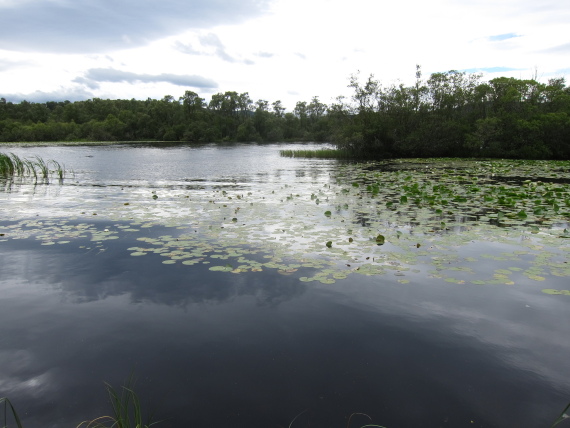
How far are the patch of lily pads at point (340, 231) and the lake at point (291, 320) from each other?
2.1 inches

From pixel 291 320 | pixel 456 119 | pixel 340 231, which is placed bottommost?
pixel 291 320

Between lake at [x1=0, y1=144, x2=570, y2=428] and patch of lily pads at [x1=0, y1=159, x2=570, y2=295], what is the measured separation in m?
0.05

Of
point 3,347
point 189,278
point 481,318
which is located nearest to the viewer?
point 3,347

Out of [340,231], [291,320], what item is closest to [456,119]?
[340,231]

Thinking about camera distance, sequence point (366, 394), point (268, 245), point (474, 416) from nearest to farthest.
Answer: point (474, 416) < point (366, 394) < point (268, 245)

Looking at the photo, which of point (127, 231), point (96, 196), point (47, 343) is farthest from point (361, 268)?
point (96, 196)

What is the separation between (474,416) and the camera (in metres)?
2.83

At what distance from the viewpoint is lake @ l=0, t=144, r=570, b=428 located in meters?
2.99

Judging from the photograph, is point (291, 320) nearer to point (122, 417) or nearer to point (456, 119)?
point (122, 417)

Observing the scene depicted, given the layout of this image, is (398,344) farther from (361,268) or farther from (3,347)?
(3,347)

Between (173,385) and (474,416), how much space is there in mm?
2355

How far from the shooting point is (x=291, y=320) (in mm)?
4324

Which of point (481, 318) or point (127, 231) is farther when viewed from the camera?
point (127, 231)

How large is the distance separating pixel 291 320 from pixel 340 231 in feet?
12.3
